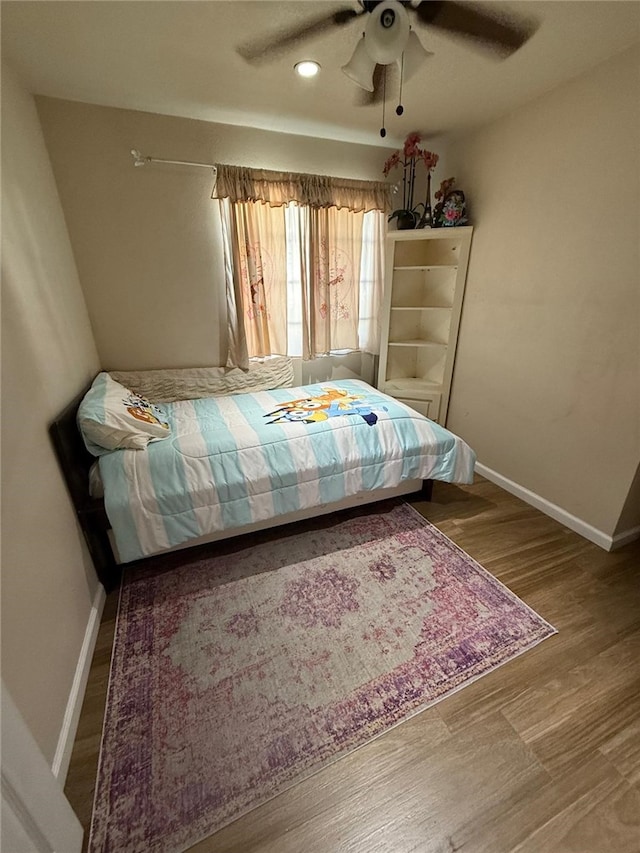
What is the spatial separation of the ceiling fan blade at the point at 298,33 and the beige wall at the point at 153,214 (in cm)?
108

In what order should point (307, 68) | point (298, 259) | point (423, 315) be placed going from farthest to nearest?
point (423, 315), point (298, 259), point (307, 68)

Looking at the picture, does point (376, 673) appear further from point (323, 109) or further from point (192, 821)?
point (323, 109)

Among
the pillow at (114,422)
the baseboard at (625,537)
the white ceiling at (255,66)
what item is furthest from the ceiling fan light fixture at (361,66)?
the baseboard at (625,537)

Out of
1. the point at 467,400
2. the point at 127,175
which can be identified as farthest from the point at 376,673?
the point at 127,175

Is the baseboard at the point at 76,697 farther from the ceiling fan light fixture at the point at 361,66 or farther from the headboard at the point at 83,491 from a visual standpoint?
the ceiling fan light fixture at the point at 361,66

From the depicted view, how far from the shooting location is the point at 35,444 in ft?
4.37

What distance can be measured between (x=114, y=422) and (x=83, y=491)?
1.13 ft

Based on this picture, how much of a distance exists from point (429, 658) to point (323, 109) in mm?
3035

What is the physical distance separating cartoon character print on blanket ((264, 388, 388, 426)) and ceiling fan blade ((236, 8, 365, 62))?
1.67 meters

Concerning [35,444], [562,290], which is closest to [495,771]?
[35,444]

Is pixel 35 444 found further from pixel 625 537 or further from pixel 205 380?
pixel 625 537

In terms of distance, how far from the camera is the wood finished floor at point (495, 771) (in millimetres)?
990

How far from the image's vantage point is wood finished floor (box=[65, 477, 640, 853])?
0.99 meters

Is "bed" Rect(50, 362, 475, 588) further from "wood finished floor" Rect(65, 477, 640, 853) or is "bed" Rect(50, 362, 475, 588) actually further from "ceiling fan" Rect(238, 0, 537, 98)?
"ceiling fan" Rect(238, 0, 537, 98)
